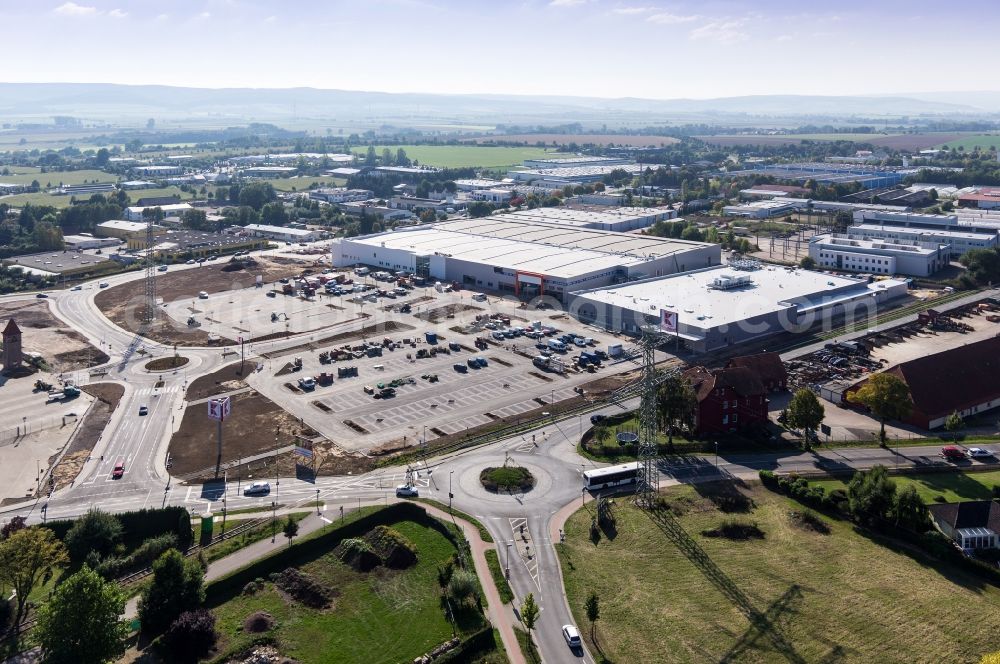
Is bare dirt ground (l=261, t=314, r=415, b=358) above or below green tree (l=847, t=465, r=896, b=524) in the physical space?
below

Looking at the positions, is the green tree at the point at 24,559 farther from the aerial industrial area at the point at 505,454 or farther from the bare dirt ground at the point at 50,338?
the bare dirt ground at the point at 50,338

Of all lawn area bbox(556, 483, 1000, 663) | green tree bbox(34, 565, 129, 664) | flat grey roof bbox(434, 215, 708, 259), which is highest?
flat grey roof bbox(434, 215, 708, 259)

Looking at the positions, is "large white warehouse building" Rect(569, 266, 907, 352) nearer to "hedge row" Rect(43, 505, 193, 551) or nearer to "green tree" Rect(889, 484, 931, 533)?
"green tree" Rect(889, 484, 931, 533)

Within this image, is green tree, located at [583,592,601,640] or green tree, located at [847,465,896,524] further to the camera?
green tree, located at [847,465,896,524]

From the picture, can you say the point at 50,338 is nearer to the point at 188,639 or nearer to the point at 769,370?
the point at 188,639

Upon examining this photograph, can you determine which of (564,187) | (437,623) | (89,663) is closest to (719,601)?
(437,623)

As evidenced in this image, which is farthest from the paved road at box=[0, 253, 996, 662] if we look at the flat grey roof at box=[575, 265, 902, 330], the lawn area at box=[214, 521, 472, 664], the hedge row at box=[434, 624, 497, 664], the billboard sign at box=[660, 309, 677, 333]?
the flat grey roof at box=[575, 265, 902, 330]

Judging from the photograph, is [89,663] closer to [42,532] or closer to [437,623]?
[42,532]
